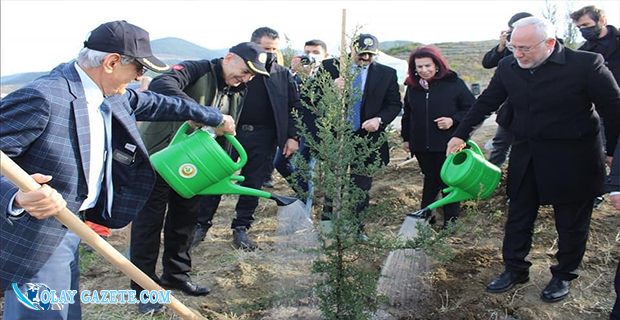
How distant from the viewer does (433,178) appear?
430 cm

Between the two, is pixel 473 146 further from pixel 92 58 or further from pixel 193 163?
pixel 92 58

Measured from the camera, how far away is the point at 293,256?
13.4 ft

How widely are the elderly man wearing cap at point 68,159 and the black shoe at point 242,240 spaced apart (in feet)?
6.63

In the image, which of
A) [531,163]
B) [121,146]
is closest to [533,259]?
[531,163]

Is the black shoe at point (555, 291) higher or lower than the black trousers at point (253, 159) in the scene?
lower

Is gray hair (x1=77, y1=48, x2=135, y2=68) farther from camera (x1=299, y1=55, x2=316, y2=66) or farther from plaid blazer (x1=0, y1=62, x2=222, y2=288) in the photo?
camera (x1=299, y1=55, x2=316, y2=66)

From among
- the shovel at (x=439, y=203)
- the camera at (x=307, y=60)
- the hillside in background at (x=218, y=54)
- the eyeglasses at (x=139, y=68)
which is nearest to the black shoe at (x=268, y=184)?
the camera at (x=307, y=60)

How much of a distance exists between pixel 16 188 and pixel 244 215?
2635 millimetres

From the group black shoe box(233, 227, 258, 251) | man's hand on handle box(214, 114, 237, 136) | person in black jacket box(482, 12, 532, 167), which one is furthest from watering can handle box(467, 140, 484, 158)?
black shoe box(233, 227, 258, 251)

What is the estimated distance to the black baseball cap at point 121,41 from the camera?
2.00 meters

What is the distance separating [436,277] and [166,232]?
70.1 inches

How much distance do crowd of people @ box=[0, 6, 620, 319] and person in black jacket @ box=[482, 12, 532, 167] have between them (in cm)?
1

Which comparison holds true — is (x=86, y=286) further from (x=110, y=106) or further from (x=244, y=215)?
(x=110, y=106)

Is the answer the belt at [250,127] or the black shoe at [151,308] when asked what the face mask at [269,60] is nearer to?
the belt at [250,127]
